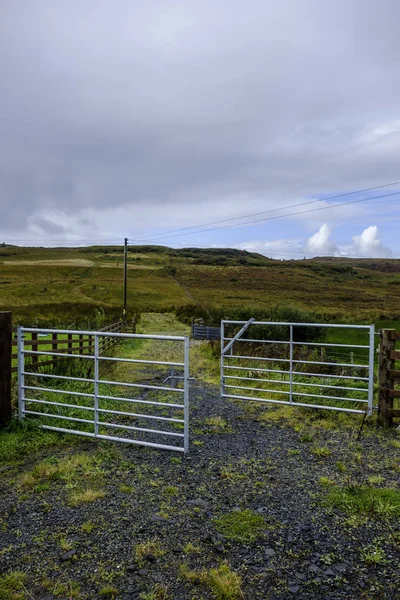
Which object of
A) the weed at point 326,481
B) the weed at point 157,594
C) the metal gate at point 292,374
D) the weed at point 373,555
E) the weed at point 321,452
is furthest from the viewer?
the metal gate at point 292,374

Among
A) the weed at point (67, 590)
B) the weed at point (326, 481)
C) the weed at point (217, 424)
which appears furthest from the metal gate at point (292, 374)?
the weed at point (67, 590)

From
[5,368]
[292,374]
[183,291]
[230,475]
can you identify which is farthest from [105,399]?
[183,291]

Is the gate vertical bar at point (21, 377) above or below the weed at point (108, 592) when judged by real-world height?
above

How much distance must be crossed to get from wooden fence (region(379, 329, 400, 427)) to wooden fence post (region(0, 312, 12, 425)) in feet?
18.2

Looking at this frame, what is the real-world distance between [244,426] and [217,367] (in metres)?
5.76

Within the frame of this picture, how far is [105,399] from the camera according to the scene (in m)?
7.39

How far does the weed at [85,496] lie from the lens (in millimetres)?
3842

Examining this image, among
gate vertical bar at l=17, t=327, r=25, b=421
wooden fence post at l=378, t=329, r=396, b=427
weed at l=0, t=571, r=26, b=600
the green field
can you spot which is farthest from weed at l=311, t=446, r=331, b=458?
the green field

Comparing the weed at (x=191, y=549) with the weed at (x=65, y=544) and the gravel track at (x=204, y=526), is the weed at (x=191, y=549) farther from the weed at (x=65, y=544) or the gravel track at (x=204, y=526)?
the weed at (x=65, y=544)

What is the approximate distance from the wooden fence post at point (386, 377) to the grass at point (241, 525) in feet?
11.0

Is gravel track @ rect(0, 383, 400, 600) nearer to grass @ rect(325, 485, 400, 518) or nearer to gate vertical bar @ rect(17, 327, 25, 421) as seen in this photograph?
grass @ rect(325, 485, 400, 518)

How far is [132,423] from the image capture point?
21.3 feet

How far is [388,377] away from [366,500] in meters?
2.79

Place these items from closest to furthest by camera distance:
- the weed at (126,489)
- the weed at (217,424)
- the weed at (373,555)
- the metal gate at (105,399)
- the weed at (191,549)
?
the weed at (373,555)
the weed at (191,549)
the weed at (126,489)
the metal gate at (105,399)
the weed at (217,424)
